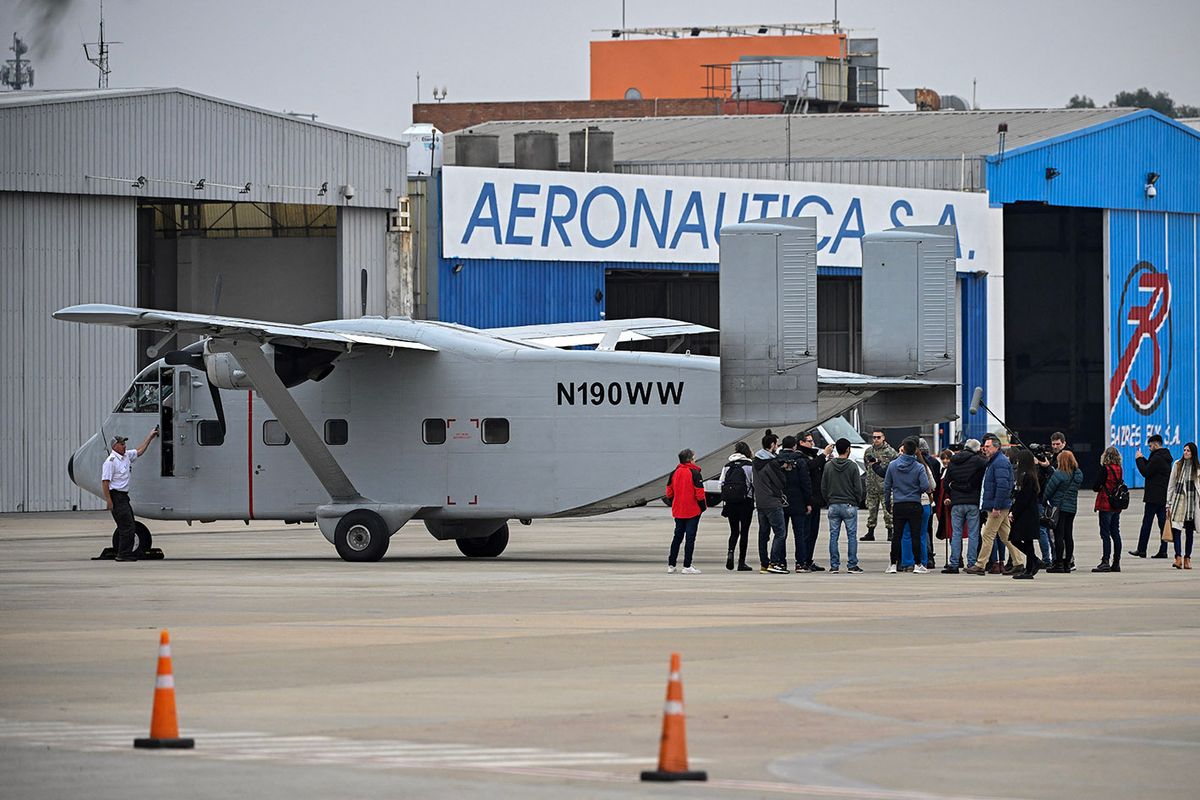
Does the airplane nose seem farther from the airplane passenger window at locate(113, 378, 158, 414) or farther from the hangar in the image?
the hangar

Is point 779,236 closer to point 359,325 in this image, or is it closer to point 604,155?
point 359,325

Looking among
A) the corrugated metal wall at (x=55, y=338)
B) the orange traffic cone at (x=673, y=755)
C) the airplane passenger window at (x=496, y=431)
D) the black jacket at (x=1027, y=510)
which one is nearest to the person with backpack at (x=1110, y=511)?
the black jacket at (x=1027, y=510)

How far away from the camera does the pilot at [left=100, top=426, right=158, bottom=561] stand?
88.6ft

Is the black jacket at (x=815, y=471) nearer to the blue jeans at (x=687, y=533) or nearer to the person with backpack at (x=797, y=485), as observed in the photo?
the person with backpack at (x=797, y=485)

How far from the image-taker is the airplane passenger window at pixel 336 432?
27438 mm

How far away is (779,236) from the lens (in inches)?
989

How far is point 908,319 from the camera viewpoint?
26234 mm

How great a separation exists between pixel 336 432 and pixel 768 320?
22.1 feet

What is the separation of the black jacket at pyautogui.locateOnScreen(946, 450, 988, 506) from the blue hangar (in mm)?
23239

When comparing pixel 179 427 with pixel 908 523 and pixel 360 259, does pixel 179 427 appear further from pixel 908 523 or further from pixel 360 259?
pixel 360 259

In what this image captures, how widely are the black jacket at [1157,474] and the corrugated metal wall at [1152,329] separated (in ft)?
99.0

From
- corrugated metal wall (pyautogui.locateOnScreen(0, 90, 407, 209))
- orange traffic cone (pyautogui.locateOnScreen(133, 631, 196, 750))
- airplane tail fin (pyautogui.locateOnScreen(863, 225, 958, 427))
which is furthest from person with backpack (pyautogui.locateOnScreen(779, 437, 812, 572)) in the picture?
corrugated metal wall (pyautogui.locateOnScreen(0, 90, 407, 209))

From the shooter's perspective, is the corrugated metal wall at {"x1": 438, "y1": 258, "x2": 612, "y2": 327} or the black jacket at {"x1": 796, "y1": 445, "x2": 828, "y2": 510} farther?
the corrugated metal wall at {"x1": 438, "y1": 258, "x2": 612, "y2": 327}

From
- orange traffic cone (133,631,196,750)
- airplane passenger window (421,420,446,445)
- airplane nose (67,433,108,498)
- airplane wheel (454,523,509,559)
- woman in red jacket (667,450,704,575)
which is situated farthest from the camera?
airplane nose (67,433,108,498)
